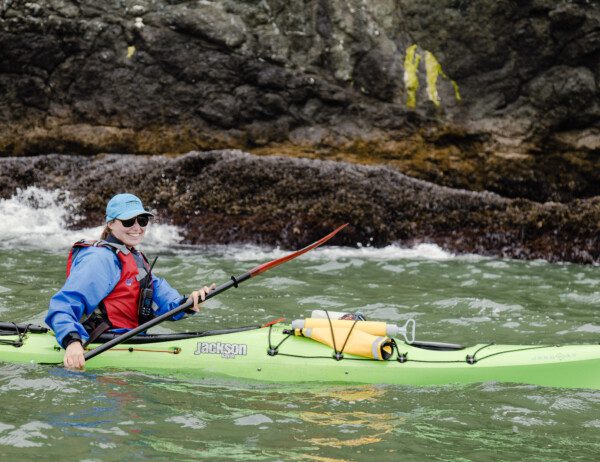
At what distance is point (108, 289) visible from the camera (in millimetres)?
5273

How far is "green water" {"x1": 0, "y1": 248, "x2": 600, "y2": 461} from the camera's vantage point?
12.7ft

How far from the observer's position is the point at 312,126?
39.3ft

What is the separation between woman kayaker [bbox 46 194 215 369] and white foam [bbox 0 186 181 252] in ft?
14.6

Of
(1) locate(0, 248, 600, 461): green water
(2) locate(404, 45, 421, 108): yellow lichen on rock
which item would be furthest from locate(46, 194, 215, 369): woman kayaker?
(2) locate(404, 45, 421, 108): yellow lichen on rock

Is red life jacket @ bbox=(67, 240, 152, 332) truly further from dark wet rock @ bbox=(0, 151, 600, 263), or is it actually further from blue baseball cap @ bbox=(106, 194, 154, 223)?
dark wet rock @ bbox=(0, 151, 600, 263)

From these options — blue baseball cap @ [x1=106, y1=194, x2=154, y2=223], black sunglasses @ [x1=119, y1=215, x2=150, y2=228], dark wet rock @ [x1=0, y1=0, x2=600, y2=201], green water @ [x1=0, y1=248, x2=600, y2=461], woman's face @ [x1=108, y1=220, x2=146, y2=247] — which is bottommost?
green water @ [x1=0, y1=248, x2=600, y2=461]

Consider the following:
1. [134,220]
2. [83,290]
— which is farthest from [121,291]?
[134,220]

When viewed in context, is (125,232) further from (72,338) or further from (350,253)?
(350,253)

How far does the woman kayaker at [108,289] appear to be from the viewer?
16.6 feet

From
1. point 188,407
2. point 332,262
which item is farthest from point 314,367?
point 332,262

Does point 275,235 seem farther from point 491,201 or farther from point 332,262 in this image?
point 491,201

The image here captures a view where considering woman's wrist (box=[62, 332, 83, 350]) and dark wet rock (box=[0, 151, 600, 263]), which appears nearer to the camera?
woman's wrist (box=[62, 332, 83, 350])

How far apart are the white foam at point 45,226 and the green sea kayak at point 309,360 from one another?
15.0 feet

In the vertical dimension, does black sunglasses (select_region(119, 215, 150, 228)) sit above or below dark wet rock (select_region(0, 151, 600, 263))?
below
